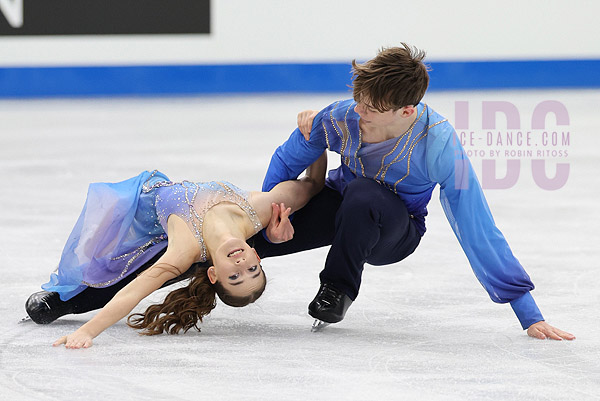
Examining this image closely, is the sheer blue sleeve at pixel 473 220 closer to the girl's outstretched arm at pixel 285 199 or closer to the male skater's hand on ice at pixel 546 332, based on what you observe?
the male skater's hand on ice at pixel 546 332

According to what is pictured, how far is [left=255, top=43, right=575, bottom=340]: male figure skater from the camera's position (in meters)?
2.27

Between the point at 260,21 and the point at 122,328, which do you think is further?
the point at 260,21

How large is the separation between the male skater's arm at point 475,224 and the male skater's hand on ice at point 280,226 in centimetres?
42

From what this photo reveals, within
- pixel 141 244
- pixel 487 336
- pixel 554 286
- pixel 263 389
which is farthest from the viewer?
pixel 554 286

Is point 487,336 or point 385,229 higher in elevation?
point 385,229

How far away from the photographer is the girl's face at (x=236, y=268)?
7.57ft

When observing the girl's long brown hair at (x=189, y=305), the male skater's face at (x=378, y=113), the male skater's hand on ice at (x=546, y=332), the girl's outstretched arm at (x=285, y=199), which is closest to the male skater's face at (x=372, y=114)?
the male skater's face at (x=378, y=113)

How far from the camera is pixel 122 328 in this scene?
2508 mm

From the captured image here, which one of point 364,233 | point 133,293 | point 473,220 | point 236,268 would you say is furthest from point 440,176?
point 133,293

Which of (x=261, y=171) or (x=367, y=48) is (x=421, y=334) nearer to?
(x=261, y=171)

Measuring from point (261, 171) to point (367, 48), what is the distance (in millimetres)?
4501

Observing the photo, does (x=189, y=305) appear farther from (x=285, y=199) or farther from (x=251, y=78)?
(x=251, y=78)

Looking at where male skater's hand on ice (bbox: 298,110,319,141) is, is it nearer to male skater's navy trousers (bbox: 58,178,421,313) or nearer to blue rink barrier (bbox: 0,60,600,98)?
male skater's navy trousers (bbox: 58,178,421,313)

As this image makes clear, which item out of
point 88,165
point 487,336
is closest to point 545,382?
point 487,336
